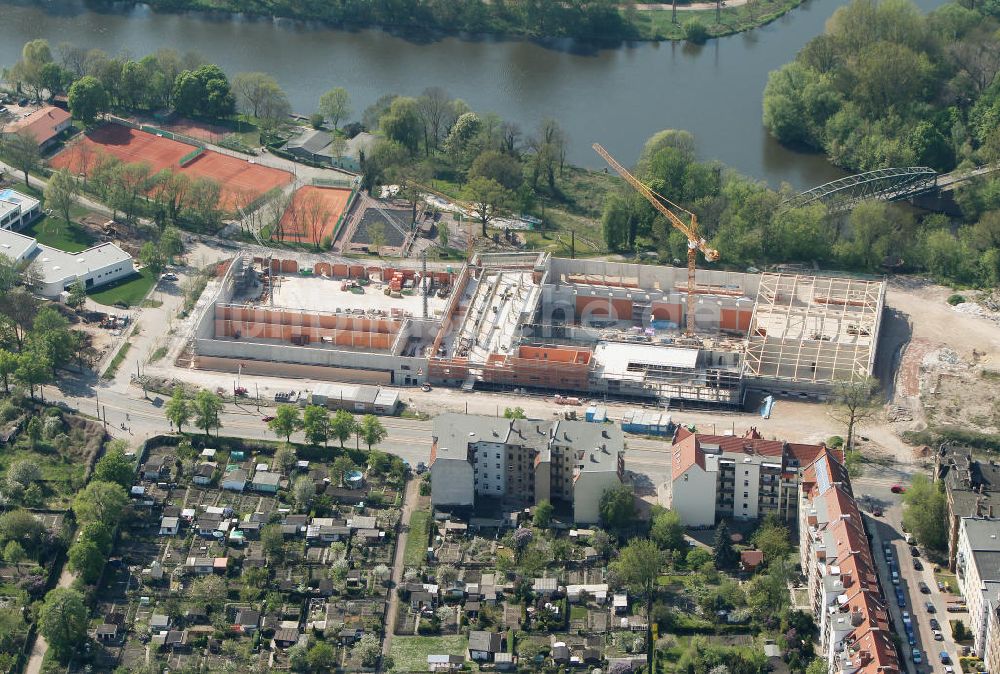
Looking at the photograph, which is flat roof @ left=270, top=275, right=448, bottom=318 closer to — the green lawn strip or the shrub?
the green lawn strip

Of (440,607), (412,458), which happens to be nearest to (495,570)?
(440,607)

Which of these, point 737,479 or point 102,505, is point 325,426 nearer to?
point 102,505

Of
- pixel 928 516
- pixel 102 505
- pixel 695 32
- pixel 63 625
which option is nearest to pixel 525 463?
pixel 928 516

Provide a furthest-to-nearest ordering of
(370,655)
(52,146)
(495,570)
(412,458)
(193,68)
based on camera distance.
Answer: (193,68) < (52,146) < (412,458) < (495,570) < (370,655)

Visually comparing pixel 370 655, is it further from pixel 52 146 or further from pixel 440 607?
pixel 52 146

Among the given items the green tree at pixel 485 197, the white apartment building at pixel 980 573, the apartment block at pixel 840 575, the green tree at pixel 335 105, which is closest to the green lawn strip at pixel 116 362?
the green tree at pixel 485 197

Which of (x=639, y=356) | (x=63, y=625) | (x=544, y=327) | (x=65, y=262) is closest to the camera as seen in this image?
(x=63, y=625)
